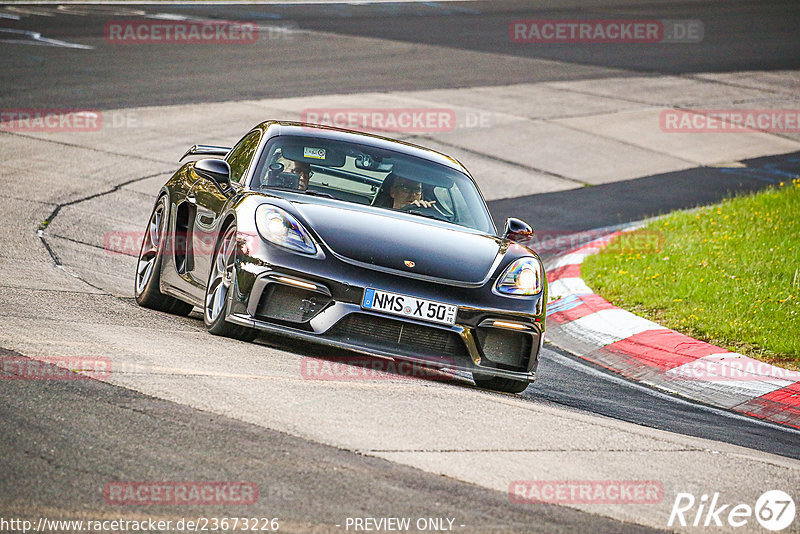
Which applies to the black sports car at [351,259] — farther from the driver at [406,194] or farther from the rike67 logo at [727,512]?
the rike67 logo at [727,512]

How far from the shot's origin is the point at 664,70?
82.4 feet

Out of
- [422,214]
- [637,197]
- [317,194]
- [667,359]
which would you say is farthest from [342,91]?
[317,194]

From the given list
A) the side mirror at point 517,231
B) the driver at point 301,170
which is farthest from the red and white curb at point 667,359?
the driver at point 301,170

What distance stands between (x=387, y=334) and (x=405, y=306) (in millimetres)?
183

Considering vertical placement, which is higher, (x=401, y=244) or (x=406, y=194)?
(x=406, y=194)

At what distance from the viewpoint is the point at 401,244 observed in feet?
20.9

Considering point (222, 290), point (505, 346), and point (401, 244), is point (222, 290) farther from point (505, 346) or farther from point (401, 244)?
point (505, 346)

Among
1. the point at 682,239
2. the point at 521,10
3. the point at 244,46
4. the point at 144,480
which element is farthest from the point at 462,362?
the point at 521,10

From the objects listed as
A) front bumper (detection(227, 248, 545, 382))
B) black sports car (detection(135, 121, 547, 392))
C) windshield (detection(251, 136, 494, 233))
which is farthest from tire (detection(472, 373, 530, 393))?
windshield (detection(251, 136, 494, 233))

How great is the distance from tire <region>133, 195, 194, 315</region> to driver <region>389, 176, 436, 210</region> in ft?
5.27

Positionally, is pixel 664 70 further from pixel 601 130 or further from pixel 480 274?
pixel 480 274

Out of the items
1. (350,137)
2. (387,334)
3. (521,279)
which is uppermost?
(350,137)

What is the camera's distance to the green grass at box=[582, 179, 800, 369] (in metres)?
8.76

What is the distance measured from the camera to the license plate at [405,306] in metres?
6.00
